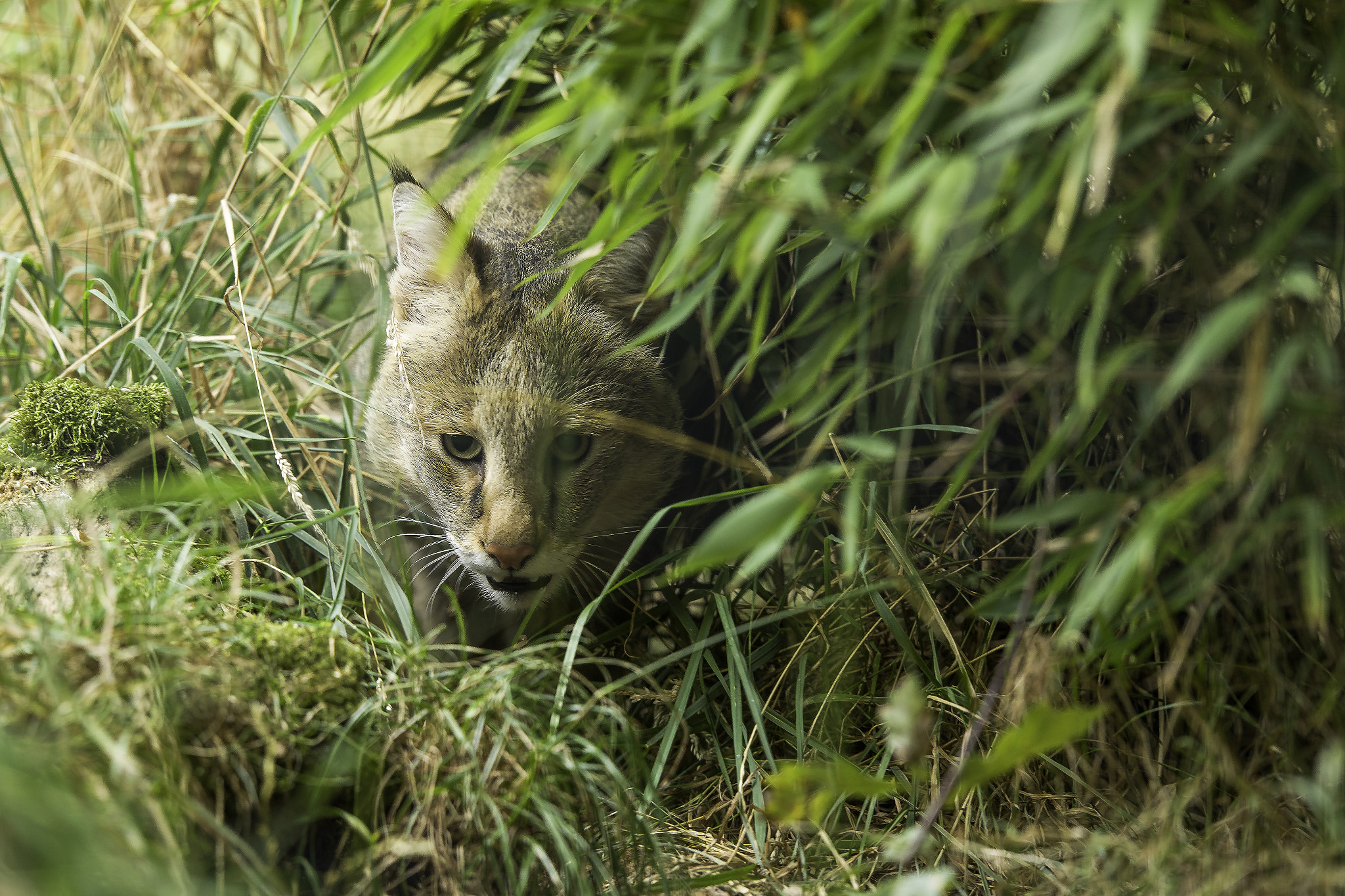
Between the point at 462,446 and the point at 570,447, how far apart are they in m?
0.26

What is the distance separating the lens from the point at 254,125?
2027 millimetres

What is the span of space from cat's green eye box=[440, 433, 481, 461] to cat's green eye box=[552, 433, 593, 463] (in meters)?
0.18

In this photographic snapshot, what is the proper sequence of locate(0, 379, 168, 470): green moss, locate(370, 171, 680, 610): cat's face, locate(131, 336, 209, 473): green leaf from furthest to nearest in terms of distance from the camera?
locate(370, 171, 680, 610): cat's face → locate(131, 336, 209, 473): green leaf → locate(0, 379, 168, 470): green moss

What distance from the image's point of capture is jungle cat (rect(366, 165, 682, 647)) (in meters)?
2.06

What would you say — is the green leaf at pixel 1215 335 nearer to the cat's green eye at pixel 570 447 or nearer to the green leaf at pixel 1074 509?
Answer: the green leaf at pixel 1074 509

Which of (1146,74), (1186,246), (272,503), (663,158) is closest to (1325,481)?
(1186,246)

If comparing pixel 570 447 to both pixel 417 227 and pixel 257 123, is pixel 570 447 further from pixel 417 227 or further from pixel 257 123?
pixel 257 123

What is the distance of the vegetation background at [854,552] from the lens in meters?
1.11

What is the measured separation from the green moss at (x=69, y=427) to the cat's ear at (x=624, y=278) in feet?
3.31

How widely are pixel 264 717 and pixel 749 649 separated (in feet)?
3.13

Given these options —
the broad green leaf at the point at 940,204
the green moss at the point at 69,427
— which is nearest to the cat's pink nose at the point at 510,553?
the green moss at the point at 69,427

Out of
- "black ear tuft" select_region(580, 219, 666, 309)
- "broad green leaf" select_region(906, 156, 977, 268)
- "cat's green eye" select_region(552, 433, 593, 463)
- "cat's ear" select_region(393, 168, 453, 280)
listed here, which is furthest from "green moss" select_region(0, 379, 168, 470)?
"broad green leaf" select_region(906, 156, 977, 268)

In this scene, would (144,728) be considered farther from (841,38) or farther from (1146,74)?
(1146,74)

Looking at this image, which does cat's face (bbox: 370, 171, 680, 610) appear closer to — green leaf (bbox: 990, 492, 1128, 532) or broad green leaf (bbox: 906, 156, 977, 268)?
green leaf (bbox: 990, 492, 1128, 532)
